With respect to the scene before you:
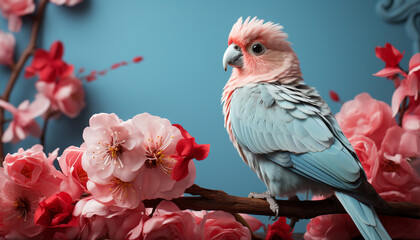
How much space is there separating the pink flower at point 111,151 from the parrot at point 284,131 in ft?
0.60

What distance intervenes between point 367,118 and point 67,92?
0.69m

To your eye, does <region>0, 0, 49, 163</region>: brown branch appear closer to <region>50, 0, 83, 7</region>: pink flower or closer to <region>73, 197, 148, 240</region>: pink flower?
<region>50, 0, 83, 7</region>: pink flower

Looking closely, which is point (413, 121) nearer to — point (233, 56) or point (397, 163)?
point (397, 163)

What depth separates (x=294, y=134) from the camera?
605 millimetres

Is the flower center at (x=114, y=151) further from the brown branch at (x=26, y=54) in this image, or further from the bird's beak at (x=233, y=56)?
the brown branch at (x=26, y=54)

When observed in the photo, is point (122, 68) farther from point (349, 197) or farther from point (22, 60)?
point (349, 197)

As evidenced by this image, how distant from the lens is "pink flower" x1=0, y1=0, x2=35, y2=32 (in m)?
0.99

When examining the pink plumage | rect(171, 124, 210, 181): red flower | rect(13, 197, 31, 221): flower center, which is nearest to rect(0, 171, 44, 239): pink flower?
rect(13, 197, 31, 221): flower center

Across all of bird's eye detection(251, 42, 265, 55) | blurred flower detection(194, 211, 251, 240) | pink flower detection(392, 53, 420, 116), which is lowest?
blurred flower detection(194, 211, 251, 240)

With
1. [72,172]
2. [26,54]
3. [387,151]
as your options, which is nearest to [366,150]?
[387,151]

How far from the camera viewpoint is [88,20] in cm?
97

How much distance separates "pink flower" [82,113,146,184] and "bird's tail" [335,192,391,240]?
0.99 feet

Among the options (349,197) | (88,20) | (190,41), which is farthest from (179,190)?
(88,20)

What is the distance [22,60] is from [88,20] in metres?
0.20
